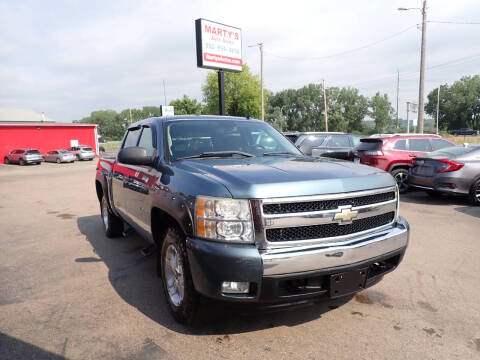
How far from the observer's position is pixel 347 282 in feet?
8.11

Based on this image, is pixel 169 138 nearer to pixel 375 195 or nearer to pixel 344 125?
pixel 375 195

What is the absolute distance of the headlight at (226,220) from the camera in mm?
2336

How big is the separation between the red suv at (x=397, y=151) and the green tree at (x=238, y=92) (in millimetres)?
41384

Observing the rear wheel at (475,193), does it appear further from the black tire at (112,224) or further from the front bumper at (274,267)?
the black tire at (112,224)

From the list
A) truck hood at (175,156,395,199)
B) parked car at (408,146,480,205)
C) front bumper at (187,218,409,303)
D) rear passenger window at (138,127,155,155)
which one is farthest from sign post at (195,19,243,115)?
front bumper at (187,218,409,303)

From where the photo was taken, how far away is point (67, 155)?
31703 millimetres

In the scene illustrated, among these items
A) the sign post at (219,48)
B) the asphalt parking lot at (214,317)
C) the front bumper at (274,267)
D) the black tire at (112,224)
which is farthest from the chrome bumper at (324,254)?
the sign post at (219,48)

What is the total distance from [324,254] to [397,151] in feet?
26.4

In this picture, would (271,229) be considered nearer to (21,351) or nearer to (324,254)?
(324,254)

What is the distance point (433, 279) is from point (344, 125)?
8683 cm

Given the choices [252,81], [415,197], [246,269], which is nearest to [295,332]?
[246,269]

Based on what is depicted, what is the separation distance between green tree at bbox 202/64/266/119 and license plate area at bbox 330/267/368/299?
48.6 metres

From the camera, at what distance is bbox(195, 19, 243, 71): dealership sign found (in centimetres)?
1700

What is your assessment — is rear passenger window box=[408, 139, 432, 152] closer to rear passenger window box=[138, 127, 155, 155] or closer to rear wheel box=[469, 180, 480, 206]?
rear wheel box=[469, 180, 480, 206]
